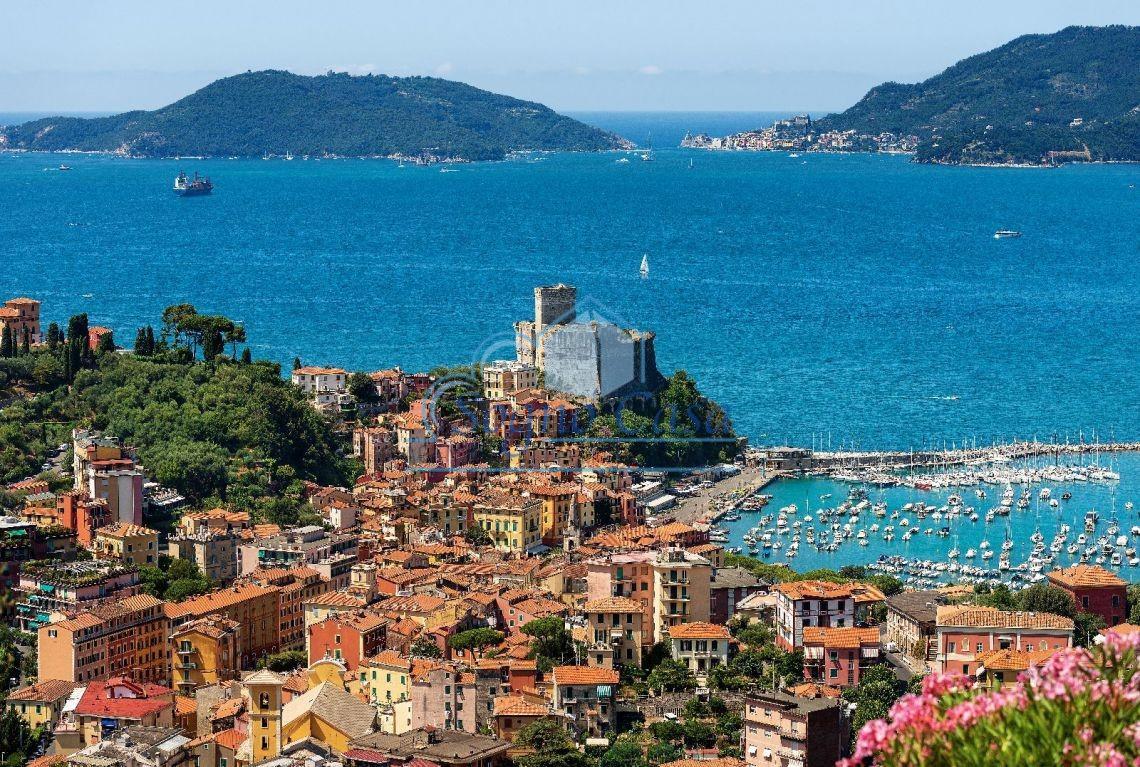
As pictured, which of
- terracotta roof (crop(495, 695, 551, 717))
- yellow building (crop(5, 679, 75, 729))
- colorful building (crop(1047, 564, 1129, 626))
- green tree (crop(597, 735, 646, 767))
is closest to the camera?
green tree (crop(597, 735, 646, 767))

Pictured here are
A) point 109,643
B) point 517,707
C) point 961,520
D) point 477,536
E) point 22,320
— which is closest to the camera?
point 517,707

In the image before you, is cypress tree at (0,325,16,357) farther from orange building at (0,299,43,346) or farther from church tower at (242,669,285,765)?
church tower at (242,669,285,765)

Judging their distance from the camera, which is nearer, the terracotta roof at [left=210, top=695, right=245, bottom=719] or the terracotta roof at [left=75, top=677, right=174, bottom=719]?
the terracotta roof at [left=210, top=695, right=245, bottom=719]

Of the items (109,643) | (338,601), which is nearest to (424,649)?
(338,601)

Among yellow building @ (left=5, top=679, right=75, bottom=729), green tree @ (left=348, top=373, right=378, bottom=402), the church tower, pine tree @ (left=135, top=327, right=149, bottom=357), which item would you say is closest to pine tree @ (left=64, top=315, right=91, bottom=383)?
pine tree @ (left=135, top=327, right=149, bottom=357)

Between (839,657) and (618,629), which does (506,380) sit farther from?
(839,657)
